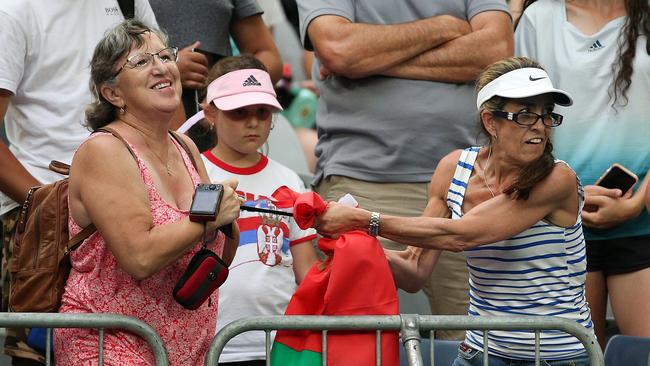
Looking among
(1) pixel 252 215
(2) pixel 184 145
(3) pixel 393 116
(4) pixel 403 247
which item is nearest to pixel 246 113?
(1) pixel 252 215

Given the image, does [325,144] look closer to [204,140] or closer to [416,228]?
[204,140]

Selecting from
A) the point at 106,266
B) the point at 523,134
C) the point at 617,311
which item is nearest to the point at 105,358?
the point at 106,266

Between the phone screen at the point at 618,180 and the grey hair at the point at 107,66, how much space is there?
7.07 feet

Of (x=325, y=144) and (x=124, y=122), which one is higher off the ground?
(x=124, y=122)

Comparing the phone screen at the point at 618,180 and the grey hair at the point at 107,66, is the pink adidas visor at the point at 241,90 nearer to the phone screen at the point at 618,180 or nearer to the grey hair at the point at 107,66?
the grey hair at the point at 107,66

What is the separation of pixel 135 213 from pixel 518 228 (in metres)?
1.38

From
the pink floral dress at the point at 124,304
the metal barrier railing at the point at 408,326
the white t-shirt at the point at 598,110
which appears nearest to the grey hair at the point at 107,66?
the pink floral dress at the point at 124,304

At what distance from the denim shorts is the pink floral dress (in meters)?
0.99

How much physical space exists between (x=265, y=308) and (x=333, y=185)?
0.82 m

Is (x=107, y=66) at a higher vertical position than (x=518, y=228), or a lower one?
higher

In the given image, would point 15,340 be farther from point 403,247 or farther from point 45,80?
point 403,247

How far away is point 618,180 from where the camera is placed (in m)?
5.24

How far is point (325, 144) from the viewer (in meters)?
5.67

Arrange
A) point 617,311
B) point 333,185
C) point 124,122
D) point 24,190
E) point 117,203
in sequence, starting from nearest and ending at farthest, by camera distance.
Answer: point 117,203 < point 124,122 < point 24,190 < point 617,311 < point 333,185
